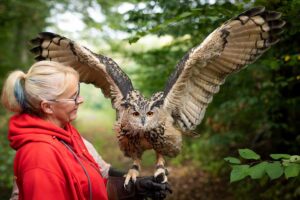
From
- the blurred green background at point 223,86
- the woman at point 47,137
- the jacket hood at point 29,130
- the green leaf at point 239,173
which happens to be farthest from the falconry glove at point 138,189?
the blurred green background at point 223,86

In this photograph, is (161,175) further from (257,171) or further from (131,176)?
(257,171)

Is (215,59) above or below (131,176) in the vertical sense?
above

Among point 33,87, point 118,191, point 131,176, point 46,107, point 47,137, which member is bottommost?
point 118,191

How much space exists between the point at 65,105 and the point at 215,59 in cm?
112

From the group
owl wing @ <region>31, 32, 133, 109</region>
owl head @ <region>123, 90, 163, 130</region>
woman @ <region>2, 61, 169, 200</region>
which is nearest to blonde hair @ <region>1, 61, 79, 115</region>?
woman @ <region>2, 61, 169, 200</region>

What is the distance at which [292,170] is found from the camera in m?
1.99

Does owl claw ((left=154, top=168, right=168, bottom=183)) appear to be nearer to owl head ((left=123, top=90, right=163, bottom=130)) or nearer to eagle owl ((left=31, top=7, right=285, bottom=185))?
eagle owl ((left=31, top=7, right=285, bottom=185))

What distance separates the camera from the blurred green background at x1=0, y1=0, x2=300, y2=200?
333 cm

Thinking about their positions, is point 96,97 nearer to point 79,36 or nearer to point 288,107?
point 79,36

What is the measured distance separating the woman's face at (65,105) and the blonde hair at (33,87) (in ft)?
0.11

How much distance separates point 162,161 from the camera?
8.32 ft

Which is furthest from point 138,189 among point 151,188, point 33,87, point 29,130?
point 33,87

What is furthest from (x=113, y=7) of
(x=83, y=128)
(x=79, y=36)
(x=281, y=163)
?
(x=83, y=128)

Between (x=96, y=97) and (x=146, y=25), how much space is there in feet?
64.0
